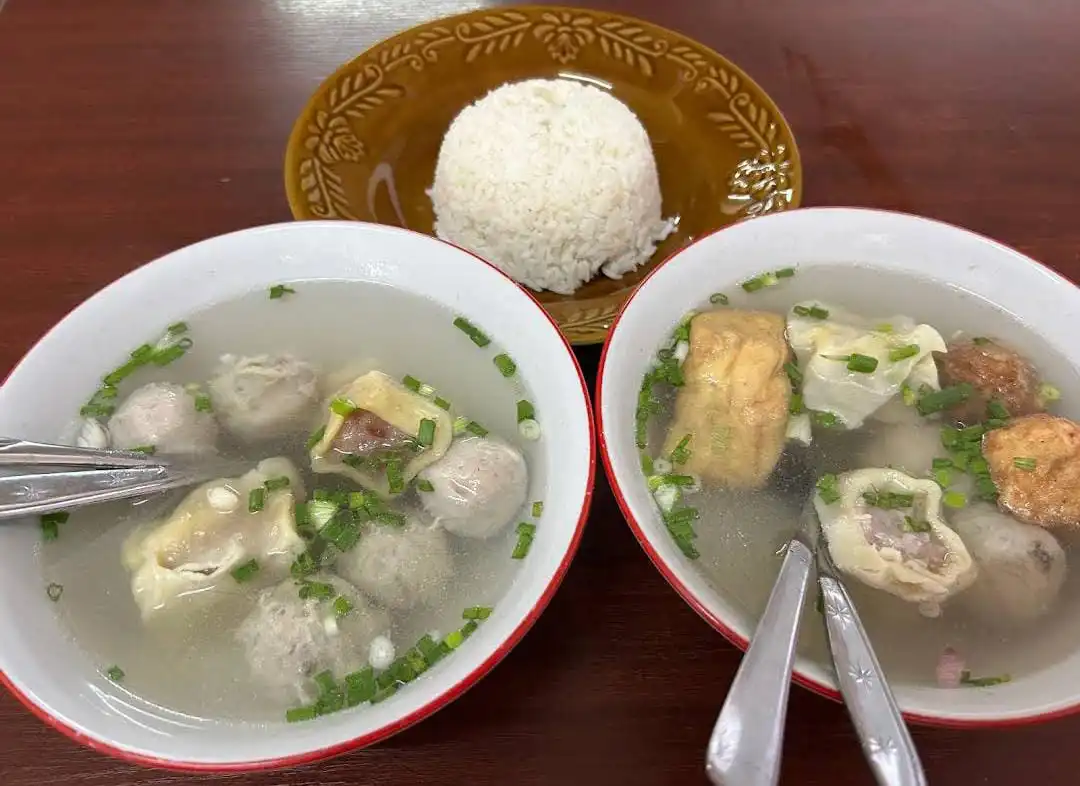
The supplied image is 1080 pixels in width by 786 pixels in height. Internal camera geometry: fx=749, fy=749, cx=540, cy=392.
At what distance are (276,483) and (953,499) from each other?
49.8 inches

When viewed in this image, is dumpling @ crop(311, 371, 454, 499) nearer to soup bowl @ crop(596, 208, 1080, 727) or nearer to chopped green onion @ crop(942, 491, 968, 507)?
soup bowl @ crop(596, 208, 1080, 727)

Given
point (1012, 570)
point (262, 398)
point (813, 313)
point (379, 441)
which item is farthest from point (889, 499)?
point (262, 398)

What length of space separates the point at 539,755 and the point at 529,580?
365mm

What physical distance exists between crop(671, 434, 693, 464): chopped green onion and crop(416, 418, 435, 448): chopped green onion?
464mm

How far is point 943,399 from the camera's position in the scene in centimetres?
150

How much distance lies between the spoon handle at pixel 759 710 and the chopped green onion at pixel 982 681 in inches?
12.6

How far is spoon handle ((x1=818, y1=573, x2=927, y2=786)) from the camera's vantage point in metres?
0.92

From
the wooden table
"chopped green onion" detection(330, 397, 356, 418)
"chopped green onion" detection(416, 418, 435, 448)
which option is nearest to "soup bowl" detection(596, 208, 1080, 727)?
the wooden table

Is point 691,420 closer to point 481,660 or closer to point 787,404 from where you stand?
point 787,404

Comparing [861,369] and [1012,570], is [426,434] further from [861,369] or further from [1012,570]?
[1012,570]

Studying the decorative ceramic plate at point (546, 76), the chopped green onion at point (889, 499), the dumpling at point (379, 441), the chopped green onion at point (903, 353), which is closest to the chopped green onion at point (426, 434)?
the dumpling at point (379, 441)

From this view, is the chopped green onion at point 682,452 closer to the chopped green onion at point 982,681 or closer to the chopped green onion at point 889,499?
the chopped green onion at point 889,499

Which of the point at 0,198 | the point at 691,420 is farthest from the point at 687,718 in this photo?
the point at 0,198

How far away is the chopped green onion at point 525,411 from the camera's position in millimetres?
1438
